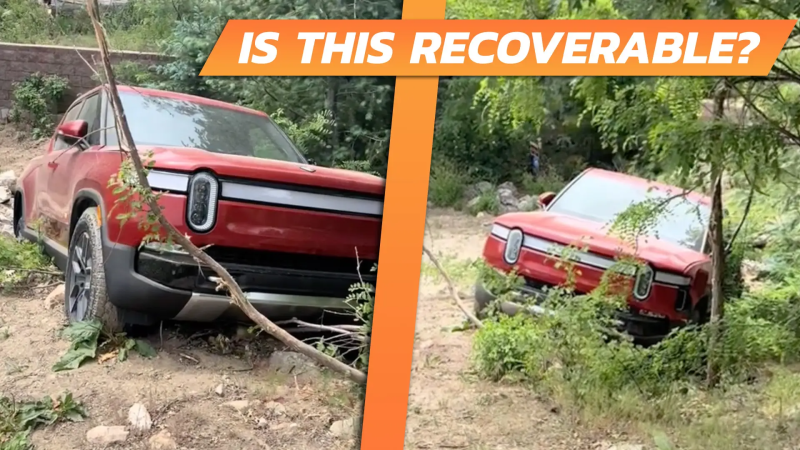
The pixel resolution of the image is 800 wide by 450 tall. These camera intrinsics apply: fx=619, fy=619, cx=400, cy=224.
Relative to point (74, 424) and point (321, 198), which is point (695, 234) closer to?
point (321, 198)

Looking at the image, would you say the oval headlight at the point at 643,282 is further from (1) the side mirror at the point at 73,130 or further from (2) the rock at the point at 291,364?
(1) the side mirror at the point at 73,130

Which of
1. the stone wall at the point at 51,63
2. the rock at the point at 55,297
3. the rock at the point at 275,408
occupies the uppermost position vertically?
the stone wall at the point at 51,63

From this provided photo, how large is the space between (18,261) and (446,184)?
3.87 ft

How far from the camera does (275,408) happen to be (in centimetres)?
154

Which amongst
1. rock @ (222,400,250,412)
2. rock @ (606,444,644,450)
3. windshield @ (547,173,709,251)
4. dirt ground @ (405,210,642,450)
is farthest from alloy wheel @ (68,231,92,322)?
rock @ (606,444,644,450)

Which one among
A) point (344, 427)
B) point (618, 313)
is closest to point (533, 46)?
point (618, 313)

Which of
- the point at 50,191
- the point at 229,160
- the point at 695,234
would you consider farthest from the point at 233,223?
the point at 695,234

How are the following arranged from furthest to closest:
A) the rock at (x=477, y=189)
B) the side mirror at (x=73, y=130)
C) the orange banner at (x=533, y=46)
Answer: the rock at (x=477, y=189) → the side mirror at (x=73, y=130) → the orange banner at (x=533, y=46)

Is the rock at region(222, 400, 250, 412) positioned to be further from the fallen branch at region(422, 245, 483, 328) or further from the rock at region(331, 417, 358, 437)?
the fallen branch at region(422, 245, 483, 328)

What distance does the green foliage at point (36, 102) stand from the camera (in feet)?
5.26

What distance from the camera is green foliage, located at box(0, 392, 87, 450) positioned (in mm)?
1435

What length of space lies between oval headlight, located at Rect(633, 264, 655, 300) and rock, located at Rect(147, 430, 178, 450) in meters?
1.25

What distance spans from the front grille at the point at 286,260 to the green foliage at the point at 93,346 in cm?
31

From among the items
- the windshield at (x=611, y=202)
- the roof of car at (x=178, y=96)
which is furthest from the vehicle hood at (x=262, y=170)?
the windshield at (x=611, y=202)
